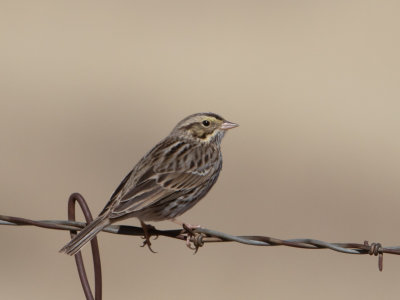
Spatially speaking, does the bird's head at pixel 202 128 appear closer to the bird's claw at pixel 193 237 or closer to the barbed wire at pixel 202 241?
the bird's claw at pixel 193 237

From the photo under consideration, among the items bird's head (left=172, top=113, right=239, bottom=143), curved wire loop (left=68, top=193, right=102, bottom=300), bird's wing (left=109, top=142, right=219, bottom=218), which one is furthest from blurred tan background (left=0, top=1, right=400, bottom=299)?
curved wire loop (left=68, top=193, right=102, bottom=300)

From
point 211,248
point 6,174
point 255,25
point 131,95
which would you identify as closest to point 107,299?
point 211,248

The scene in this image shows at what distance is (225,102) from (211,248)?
9.23 m

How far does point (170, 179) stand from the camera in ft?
26.5

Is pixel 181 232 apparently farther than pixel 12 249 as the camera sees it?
No

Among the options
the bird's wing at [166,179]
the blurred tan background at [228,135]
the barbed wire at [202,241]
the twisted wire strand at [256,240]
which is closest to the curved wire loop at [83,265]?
the barbed wire at [202,241]

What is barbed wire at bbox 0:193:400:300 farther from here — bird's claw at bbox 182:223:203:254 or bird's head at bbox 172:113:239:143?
bird's head at bbox 172:113:239:143

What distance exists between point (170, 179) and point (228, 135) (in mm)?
13357

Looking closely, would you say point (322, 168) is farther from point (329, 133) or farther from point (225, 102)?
point (225, 102)

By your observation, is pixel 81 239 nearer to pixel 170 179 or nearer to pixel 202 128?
pixel 170 179

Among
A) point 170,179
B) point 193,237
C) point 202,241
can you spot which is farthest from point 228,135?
point 202,241

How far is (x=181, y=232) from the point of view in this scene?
24.8 feet

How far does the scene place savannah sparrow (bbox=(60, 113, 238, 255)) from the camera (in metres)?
7.44

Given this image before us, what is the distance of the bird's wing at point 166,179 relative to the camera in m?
7.58
